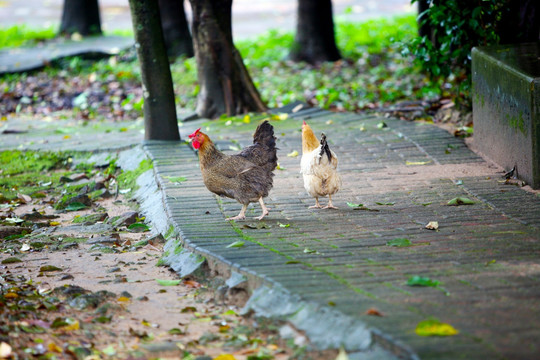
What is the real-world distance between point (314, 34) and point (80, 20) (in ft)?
22.3

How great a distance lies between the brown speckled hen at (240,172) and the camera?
5.57 m

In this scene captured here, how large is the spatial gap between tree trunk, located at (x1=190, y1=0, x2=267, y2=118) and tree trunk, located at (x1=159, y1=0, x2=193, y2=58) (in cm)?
528

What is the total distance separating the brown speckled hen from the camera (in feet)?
18.3

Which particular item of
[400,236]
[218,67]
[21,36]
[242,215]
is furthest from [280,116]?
[21,36]

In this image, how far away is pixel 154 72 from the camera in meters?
8.04

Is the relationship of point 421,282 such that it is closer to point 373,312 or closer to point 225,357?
point 373,312

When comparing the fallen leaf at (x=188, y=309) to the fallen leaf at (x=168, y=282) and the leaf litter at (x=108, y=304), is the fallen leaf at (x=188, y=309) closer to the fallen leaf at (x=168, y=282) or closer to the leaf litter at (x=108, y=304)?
the leaf litter at (x=108, y=304)

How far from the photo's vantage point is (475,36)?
8.64 m

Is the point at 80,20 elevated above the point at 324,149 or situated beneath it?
elevated above

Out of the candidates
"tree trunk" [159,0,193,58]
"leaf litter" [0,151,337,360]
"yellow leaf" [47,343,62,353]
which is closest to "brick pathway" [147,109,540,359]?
"leaf litter" [0,151,337,360]

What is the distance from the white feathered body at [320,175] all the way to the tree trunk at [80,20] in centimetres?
1357

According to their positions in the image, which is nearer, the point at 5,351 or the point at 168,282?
the point at 5,351

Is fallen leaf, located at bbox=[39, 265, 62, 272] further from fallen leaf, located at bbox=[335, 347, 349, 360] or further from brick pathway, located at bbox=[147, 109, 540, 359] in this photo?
fallen leaf, located at bbox=[335, 347, 349, 360]

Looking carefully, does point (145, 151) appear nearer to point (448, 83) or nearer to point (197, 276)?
point (197, 276)
